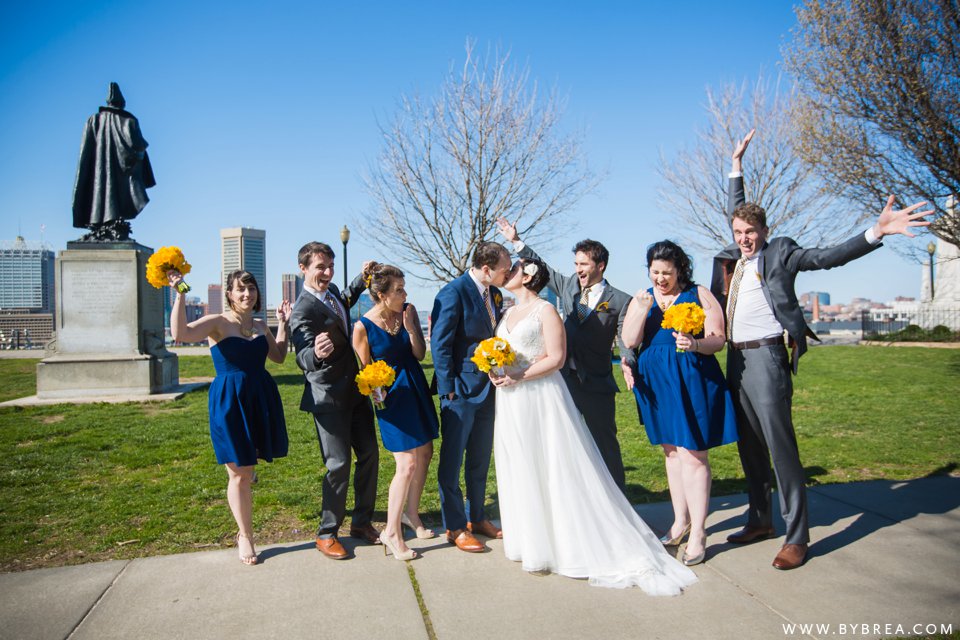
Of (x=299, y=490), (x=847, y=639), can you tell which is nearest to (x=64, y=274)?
(x=299, y=490)

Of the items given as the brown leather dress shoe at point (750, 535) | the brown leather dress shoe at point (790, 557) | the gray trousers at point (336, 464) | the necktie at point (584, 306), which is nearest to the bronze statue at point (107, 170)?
the gray trousers at point (336, 464)

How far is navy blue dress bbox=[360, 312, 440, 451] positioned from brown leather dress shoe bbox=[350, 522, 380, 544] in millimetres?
777

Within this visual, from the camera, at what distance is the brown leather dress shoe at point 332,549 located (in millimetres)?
4496

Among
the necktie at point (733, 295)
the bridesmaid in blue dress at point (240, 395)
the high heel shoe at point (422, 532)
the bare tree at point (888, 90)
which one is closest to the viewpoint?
the bridesmaid in blue dress at point (240, 395)

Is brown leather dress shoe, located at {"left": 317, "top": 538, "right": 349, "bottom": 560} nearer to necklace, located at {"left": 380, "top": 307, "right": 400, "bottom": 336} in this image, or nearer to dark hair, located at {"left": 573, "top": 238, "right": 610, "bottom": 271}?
necklace, located at {"left": 380, "top": 307, "right": 400, "bottom": 336}

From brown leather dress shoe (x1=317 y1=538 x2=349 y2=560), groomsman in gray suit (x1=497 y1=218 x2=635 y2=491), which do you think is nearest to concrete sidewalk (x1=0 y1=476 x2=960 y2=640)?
brown leather dress shoe (x1=317 y1=538 x2=349 y2=560)

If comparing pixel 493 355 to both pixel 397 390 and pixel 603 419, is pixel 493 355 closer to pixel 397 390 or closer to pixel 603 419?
pixel 397 390

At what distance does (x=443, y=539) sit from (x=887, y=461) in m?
5.65

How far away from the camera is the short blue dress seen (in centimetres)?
445

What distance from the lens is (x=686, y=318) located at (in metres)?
4.14

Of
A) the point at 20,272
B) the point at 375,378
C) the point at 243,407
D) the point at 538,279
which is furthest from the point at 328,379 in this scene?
the point at 20,272

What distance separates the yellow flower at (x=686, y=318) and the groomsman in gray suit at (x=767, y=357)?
0.65 meters

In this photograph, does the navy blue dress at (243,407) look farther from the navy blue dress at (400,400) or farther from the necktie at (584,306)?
the necktie at (584,306)

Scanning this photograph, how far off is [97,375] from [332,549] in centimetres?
1132
